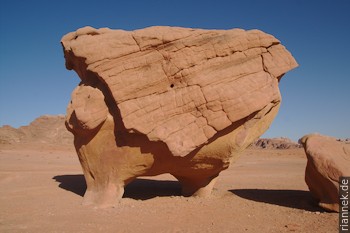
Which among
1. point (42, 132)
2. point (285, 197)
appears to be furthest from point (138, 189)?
point (42, 132)

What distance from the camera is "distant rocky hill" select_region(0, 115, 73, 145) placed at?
55.4m

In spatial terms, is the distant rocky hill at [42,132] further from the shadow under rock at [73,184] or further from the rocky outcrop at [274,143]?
the shadow under rock at [73,184]

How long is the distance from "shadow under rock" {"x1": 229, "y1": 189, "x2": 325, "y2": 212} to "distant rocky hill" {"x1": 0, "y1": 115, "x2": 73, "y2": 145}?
159 ft

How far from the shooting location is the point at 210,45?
937 cm

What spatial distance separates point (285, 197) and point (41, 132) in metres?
54.5

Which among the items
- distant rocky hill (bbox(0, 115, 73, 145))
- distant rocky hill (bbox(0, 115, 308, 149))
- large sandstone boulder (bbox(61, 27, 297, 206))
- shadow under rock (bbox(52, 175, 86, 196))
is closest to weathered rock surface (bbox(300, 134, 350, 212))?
large sandstone boulder (bbox(61, 27, 297, 206))

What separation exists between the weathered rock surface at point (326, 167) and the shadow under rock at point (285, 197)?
1.31ft

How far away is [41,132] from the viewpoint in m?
57.9

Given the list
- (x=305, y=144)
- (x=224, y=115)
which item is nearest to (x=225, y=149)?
(x=224, y=115)

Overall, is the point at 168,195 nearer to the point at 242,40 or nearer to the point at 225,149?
the point at 225,149

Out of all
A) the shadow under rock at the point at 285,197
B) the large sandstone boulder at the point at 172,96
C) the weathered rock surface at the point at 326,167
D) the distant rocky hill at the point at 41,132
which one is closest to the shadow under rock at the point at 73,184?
the large sandstone boulder at the point at 172,96

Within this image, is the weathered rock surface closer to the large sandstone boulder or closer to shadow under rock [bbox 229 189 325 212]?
shadow under rock [bbox 229 189 325 212]

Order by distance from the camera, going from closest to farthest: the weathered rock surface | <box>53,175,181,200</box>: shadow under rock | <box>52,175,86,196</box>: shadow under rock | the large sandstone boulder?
the weathered rock surface → the large sandstone boulder → <box>53,175,181,200</box>: shadow under rock → <box>52,175,86,196</box>: shadow under rock

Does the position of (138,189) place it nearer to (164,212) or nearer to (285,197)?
(164,212)
